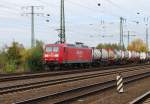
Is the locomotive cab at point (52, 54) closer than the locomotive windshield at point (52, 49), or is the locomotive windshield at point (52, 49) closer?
the locomotive cab at point (52, 54)

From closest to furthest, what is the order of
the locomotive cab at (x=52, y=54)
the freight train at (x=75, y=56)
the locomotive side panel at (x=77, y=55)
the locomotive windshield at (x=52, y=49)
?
the locomotive cab at (x=52, y=54) → the freight train at (x=75, y=56) → the locomotive windshield at (x=52, y=49) → the locomotive side panel at (x=77, y=55)

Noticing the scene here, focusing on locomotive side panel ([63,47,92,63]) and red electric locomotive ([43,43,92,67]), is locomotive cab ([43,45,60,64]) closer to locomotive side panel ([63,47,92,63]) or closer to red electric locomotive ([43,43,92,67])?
red electric locomotive ([43,43,92,67])

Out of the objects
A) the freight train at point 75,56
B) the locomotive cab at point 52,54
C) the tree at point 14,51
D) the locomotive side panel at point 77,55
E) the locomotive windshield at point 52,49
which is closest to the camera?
the locomotive cab at point 52,54

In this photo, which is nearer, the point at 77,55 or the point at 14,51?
the point at 77,55

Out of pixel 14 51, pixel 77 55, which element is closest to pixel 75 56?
pixel 77 55

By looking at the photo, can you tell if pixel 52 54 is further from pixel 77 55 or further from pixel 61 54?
pixel 77 55

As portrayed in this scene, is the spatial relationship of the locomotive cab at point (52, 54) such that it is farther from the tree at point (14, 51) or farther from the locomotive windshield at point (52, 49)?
→ the tree at point (14, 51)

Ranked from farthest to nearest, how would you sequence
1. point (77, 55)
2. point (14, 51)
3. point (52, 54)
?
point (14, 51)
point (77, 55)
point (52, 54)

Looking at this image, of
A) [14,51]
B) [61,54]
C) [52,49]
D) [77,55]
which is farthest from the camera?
[14,51]

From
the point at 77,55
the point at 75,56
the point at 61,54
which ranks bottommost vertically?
the point at 75,56

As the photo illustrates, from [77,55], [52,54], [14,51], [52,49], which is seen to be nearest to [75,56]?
[77,55]

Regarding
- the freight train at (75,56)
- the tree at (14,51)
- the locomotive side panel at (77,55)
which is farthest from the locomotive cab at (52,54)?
the tree at (14,51)

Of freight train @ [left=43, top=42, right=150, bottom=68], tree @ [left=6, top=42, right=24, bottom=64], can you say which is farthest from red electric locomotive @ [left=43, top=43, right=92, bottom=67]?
tree @ [left=6, top=42, right=24, bottom=64]

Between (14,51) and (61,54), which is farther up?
(14,51)
